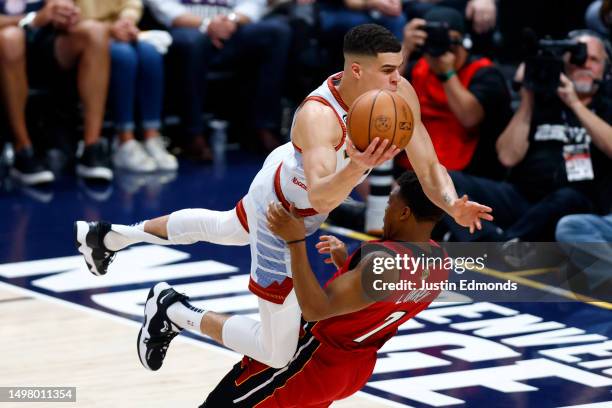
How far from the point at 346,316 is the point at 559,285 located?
3061 mm

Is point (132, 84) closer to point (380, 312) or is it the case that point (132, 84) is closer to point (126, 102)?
point (126, 102)

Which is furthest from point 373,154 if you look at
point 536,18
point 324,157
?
point 536,18

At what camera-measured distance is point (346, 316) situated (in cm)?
442

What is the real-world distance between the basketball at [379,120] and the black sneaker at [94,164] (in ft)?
17.6

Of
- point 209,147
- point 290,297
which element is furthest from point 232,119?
point 290,297

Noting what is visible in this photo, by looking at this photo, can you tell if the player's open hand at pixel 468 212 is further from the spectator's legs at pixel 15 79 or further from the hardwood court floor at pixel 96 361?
the spectator's legs at pixel 15 79

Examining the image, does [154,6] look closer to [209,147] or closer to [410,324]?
[209,147]

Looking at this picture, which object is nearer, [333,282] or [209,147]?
[333,282]

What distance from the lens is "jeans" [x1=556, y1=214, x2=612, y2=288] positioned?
275 inches

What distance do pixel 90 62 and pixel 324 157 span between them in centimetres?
531

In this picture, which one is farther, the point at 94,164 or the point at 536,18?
the point at 536,18

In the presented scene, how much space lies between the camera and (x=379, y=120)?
413 cm

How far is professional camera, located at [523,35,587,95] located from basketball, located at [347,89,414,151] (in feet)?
10.8

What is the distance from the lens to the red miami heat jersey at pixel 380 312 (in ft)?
14.1
